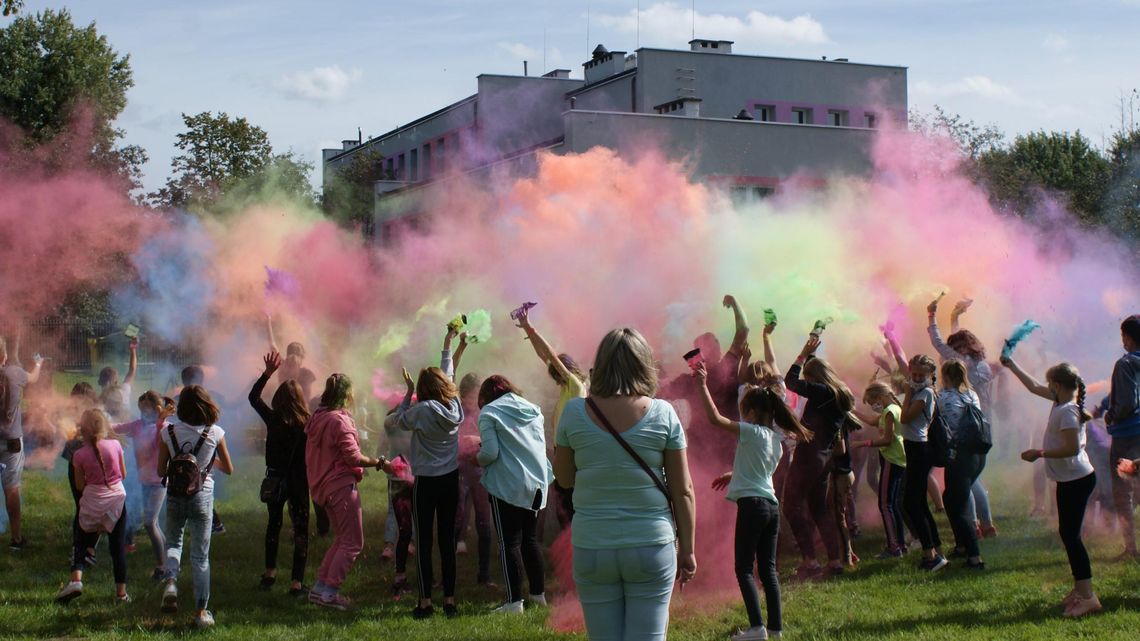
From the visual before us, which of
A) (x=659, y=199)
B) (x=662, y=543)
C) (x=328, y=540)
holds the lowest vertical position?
(x=328, y=540)

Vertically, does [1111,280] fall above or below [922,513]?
above

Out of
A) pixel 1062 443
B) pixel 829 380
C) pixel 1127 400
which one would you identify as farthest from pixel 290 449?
pixel 1127 400

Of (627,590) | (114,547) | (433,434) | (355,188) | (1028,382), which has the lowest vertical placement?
(114,547)

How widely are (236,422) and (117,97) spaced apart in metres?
22.3

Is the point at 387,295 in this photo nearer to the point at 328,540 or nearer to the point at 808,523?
the point at 328,540

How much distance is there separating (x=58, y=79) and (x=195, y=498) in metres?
30.1

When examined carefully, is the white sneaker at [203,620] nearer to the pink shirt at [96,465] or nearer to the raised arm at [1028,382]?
the pink shirt at [96,465]

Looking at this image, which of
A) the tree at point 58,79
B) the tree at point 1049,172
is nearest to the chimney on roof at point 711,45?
the tree at point 1049,172

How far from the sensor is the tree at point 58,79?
103 ft

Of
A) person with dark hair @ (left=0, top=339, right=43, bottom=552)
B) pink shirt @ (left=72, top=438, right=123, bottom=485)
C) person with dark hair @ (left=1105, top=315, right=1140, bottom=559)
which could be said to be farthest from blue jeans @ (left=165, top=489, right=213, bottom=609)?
person with dark hair @ (left=1105, top=315, right=1140, bottom=559)

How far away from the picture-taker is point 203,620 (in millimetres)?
7523

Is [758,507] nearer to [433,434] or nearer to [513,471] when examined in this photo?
[513,471]

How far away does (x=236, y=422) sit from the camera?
16.7m

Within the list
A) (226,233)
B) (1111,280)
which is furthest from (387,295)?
(1111,280)
